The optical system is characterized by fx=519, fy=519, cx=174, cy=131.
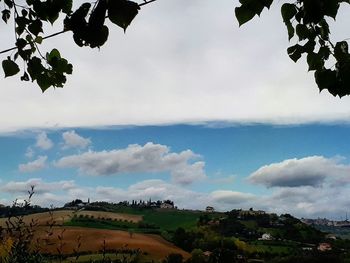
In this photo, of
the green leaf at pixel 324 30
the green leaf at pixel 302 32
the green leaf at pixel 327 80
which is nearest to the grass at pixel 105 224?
the green leaf at pixel 324 30

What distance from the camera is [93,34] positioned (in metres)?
2.90

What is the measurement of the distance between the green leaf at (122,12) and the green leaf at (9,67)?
5.15 feet

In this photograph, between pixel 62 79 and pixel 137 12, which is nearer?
pixel 137 12

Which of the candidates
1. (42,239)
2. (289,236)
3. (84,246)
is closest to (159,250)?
(84,246)

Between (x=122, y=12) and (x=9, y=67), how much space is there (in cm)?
167

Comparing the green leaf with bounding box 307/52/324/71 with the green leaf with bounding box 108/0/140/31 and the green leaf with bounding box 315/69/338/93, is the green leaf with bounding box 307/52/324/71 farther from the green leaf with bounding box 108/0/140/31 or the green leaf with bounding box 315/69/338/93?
the green leaf with bounding box 108/0/140/31

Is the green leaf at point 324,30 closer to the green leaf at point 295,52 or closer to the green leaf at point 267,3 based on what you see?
the green leaf at point 295,52

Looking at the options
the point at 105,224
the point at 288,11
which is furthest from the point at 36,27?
the point at 105,224

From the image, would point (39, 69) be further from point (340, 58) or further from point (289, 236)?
point (289, 236)

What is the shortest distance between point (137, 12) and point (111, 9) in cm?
15

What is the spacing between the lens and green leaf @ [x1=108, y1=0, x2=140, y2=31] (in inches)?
102

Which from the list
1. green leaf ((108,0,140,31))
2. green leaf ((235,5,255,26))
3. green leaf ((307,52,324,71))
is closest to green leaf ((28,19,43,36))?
green leaf ((108,0,140,31))

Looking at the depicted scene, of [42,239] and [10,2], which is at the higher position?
[10,2]

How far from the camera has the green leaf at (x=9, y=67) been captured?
12.9 feet
